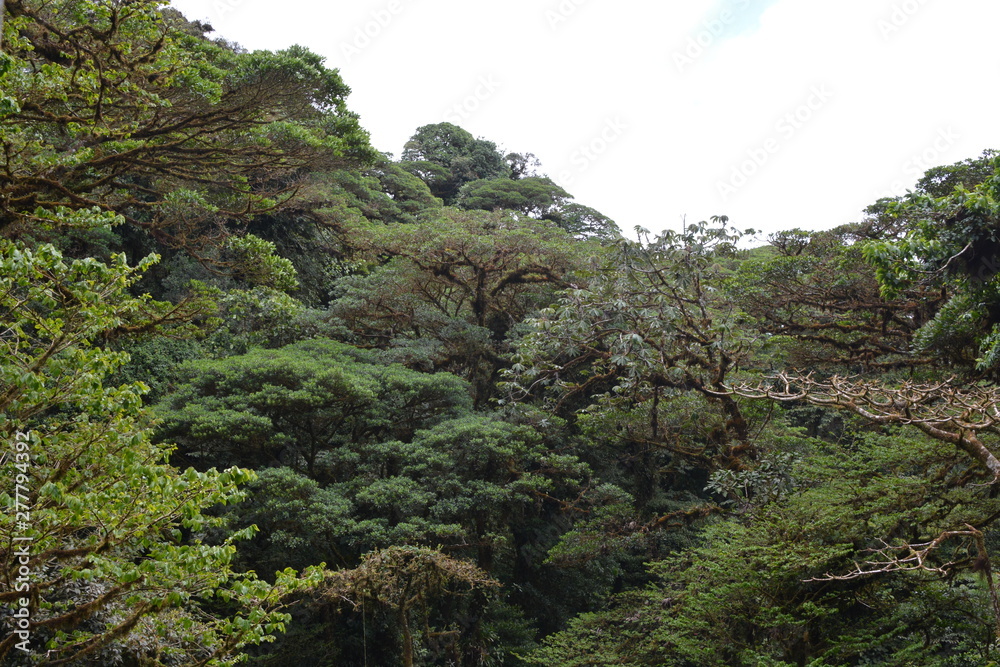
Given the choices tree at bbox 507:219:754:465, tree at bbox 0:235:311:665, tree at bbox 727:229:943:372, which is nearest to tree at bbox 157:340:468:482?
tree at bbox 507:219:754:465

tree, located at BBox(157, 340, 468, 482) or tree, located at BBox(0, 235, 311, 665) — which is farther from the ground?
tree, located at BBox(157, 340, 468, 482)

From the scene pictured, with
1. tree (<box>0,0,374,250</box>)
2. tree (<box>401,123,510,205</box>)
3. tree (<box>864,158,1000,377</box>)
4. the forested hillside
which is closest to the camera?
the forested hillside

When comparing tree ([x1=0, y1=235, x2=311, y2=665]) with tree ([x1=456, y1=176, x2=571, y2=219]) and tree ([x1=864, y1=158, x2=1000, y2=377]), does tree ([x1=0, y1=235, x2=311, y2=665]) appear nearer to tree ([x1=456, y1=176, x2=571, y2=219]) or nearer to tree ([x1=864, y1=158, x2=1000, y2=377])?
tree ([x1=864, y1=158, x2=1000, y2=377])

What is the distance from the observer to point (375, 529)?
7.17 meters

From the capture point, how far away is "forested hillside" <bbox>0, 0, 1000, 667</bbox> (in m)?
3.29

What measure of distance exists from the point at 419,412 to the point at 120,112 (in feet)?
17.5

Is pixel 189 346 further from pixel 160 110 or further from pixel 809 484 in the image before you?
pixel 809 484

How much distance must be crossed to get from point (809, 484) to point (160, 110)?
721cm

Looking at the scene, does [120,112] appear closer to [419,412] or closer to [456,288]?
[419,412]

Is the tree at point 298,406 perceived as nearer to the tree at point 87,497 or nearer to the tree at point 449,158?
the tree at point 87,497

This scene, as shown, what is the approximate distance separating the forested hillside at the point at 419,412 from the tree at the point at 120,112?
0.05 m

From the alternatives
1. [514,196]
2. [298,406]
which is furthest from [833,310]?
[514,196]

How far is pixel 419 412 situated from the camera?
953 centimetres

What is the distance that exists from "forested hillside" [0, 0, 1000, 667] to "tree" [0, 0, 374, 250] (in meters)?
0.05
